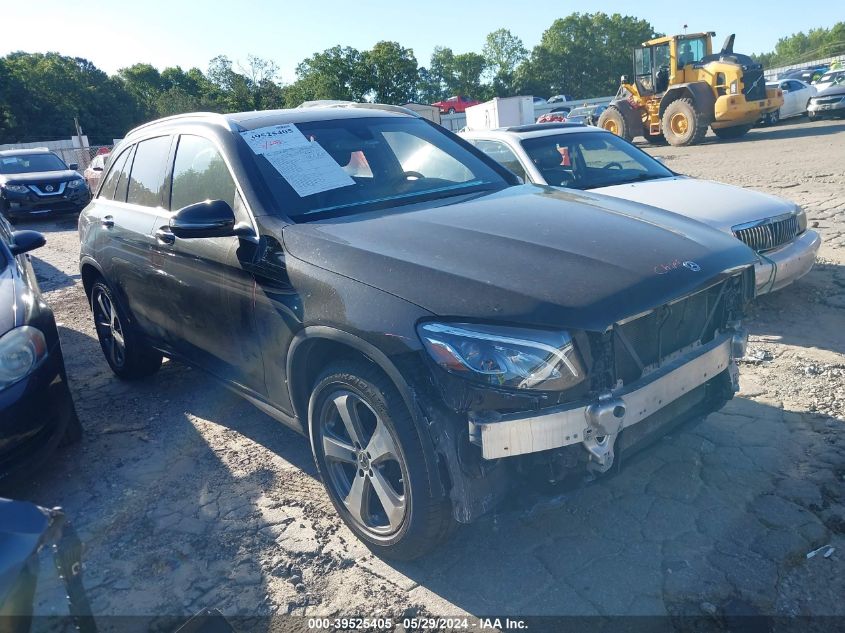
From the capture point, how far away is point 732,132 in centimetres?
2047

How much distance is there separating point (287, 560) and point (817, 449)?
2.66m

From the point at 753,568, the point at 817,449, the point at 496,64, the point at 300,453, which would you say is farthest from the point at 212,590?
the point at 496,64

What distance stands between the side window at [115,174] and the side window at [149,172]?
19 cm

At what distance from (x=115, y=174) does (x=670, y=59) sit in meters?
18.0

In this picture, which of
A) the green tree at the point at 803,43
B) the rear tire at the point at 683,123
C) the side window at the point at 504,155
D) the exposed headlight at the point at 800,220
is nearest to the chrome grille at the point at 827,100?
the rear tire at the point at 683,123

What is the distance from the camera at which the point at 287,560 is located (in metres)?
2.93

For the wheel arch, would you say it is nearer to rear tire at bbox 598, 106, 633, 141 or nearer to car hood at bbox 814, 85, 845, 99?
rear tire at bbox 598, 106, 633, 141

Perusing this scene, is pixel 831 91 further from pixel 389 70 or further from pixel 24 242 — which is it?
pixel 389 70

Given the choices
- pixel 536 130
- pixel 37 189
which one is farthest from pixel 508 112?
pixel 536 130

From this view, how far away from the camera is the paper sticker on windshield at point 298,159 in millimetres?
3346

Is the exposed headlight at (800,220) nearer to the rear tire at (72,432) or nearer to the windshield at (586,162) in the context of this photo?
the windshield at (586,162)

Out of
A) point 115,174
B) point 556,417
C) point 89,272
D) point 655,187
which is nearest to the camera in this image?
point 556,417

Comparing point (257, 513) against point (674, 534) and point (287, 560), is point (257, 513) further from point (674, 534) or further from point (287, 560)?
point (674, 534)

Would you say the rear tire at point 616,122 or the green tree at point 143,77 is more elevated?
the green tree at point 143,77
